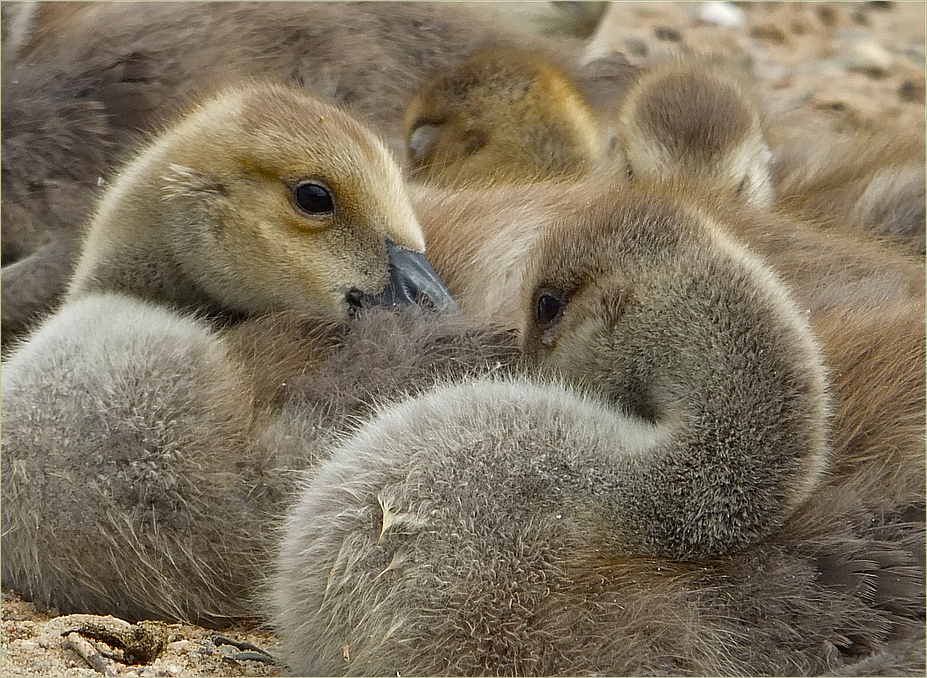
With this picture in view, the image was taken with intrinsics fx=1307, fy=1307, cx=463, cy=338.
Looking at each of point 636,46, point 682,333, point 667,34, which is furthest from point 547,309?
point 667,34

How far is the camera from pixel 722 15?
223 inches

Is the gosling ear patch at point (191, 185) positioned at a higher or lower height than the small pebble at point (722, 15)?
higher

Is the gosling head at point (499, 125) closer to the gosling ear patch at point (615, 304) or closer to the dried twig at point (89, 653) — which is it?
the gosling ear patch at point (615, 304)

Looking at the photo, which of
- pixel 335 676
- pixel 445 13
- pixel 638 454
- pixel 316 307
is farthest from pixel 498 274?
pixel 445 13

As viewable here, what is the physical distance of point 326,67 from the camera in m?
3.84

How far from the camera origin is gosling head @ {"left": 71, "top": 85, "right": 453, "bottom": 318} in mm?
2373

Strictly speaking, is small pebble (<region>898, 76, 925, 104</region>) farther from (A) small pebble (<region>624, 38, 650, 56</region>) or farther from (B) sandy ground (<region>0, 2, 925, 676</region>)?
(A) small pebble (<region>624, 38, 650, 56</region>)

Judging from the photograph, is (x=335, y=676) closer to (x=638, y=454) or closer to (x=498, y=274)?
(x=638, y=454)

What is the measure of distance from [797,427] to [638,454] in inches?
8.6

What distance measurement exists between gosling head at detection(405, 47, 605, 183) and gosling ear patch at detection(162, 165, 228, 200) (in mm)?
1080

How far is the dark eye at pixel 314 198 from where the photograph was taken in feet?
7.86

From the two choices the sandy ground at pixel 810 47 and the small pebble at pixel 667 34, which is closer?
the sandy ground at pixel 810 47

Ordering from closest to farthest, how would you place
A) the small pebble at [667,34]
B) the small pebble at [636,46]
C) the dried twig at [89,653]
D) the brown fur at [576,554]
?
the brown fur at [576,554] < the dried twig at [89,653] < the small pebble at [636,46] < the small pebble at [667,34]

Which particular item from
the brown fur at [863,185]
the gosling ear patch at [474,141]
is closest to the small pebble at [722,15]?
the brown fur at [863,185]
